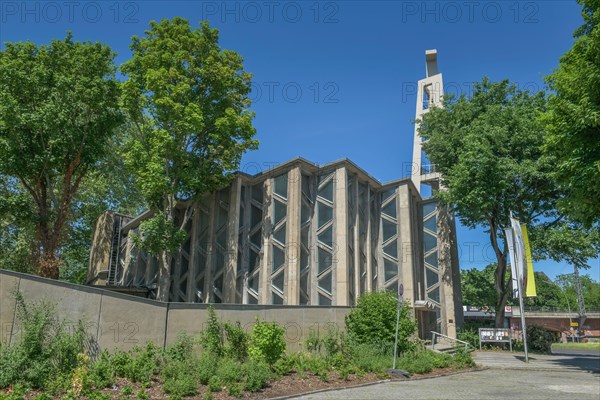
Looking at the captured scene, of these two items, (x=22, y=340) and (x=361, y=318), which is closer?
(x=22, y=340)

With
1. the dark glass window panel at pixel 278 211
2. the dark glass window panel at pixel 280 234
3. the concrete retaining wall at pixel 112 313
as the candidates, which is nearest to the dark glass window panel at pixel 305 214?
the dark glass window panel at pixel 278 211

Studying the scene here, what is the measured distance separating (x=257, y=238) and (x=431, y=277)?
1330 cm

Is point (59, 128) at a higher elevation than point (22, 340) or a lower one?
higher

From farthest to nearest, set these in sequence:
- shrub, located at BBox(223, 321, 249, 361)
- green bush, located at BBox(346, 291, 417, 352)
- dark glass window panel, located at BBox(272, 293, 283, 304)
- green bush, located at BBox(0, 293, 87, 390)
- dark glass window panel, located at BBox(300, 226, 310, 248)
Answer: dark glass window panel, located at BBox(300, 226, 310, 248) < dark glass window panel, located at BBox(272, 293, 283, 304) < green bush, located at BBox(346, 291, 417, 352) < shrub, located at BBox(223, 321, 249, 361) < green bush, located at BBox(0, 293, 87, 390)

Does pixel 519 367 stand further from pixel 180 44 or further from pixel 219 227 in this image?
pixel 180 44

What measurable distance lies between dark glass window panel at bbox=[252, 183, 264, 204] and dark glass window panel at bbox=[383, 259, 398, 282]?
9.19m

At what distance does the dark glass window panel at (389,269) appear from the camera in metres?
28.0

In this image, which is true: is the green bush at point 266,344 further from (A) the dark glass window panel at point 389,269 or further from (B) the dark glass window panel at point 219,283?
(A) the dark glass window panel at point 389,269

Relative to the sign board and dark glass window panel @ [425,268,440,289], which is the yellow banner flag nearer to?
the sign board

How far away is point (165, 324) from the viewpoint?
12.7 metres

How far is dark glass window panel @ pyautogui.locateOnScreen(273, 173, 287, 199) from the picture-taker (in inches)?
969

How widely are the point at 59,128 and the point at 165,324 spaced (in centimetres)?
1568

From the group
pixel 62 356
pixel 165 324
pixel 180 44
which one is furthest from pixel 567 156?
pixel 180 44

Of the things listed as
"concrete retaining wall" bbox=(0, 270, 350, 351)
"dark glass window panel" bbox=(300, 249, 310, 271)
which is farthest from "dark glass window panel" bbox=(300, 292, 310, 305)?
"concrete retaining wall" bbox=(0, 270, 350, 351)
